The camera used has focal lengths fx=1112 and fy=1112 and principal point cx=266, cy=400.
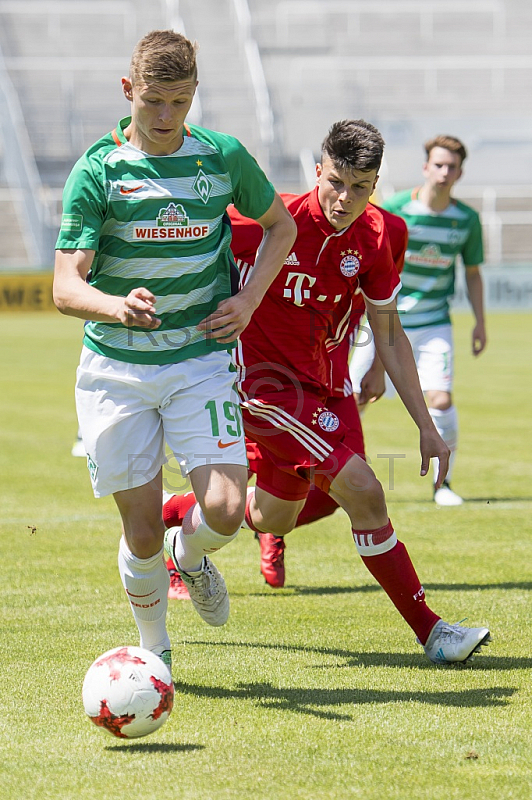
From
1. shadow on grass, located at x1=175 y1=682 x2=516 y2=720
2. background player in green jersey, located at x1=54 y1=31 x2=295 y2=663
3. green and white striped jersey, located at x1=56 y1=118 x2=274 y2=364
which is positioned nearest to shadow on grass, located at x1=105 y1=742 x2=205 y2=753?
shadow on grass, located at x1=175 y1=682 x2=516 y2=720

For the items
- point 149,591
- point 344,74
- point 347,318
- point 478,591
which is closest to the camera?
point 149,591

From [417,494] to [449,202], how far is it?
2147mm

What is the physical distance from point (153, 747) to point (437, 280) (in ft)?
17.7

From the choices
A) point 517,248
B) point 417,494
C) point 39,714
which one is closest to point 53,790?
point 39,714

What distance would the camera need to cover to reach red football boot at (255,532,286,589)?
554 cm

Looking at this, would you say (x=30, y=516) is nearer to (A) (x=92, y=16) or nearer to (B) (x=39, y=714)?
(B) (x=39, y=714)

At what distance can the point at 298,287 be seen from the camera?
187 inches

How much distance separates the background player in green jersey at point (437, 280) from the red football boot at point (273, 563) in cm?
250

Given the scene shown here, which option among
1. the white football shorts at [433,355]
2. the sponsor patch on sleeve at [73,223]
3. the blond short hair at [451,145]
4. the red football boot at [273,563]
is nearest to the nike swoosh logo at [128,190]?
the sponsor patch on sleeve at [73,223]

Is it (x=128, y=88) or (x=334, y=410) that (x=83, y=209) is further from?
(x=334, y=410)

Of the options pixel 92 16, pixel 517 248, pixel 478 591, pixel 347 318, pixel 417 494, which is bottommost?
pixel 517 248

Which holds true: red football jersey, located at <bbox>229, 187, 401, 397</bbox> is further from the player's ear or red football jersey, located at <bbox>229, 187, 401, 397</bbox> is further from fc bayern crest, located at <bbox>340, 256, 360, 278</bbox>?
the player's ear

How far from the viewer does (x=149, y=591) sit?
394 centimetres

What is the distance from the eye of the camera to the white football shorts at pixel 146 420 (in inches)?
149
